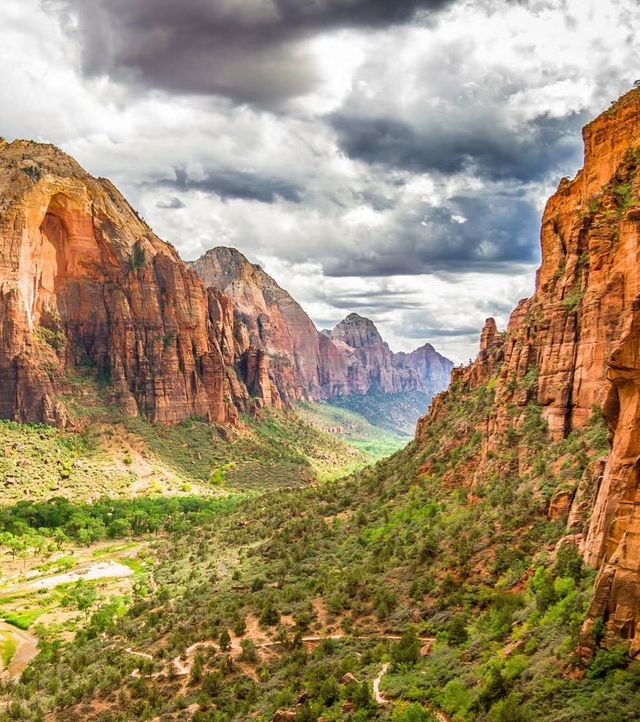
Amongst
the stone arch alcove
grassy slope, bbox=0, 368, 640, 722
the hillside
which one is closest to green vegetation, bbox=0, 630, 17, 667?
the hillside

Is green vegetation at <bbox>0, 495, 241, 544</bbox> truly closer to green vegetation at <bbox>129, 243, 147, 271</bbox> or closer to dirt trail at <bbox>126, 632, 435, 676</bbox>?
dirt trail at <bbox>126, 632, 435, 676</bbox>

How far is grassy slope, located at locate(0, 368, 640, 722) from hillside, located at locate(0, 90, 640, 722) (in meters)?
0.15

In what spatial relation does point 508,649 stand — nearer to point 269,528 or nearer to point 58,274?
point 269,528

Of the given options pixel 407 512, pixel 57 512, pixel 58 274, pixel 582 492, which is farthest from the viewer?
pixel 58 274

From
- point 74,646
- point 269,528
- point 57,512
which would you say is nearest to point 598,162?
point 269,528

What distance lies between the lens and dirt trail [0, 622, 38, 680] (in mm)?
59700

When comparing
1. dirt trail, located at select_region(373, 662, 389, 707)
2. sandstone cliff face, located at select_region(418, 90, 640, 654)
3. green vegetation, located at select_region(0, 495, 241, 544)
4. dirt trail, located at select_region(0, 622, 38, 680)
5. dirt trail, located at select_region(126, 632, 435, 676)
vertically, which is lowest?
dirt trail, located at select_region(0, 622, 38, 680)

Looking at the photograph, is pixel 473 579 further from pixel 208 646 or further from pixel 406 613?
pixel 208 646

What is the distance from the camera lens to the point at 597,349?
1859 inches

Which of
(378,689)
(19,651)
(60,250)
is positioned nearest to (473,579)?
(378,689)

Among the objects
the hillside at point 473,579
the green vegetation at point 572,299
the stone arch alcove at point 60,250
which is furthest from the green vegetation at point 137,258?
the green vegetation at point 572,299

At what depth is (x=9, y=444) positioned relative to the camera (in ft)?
438

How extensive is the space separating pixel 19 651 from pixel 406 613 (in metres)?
42.8

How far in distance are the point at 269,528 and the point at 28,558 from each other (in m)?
41.2
